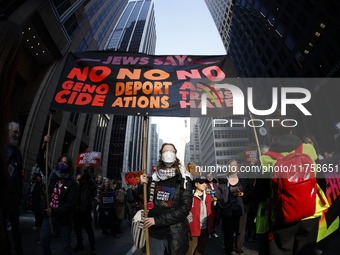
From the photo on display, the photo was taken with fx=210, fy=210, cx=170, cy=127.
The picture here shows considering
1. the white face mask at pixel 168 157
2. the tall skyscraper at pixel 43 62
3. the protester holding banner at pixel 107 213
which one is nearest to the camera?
the white face mask at pixel 168 157

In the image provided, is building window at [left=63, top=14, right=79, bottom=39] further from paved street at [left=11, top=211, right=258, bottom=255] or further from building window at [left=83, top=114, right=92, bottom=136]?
paved street at [left=11, top=211, right=258, bottom=255]

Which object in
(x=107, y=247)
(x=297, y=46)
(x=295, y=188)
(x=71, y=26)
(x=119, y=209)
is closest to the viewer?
(x=295, y=188)

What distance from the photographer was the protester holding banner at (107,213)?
308 inches

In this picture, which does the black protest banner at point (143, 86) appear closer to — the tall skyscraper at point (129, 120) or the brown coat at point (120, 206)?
the brown coat at point (120, 206)

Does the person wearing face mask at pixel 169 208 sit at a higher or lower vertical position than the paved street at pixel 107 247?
higher

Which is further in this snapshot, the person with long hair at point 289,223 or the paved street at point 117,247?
the paved street at point 117,247

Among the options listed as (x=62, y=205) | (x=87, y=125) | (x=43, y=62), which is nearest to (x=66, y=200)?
(x=62, y=205)

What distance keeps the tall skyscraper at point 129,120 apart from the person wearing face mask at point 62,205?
7671cm

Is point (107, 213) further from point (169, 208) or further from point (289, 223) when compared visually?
point (289, 223)

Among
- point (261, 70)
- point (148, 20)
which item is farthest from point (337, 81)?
point (148, 20)

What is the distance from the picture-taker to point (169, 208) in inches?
119

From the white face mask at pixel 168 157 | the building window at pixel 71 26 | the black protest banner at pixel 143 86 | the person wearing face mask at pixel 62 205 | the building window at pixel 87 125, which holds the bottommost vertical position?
the person wearing face mask at pixel 62 205

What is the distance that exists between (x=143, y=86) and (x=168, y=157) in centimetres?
147

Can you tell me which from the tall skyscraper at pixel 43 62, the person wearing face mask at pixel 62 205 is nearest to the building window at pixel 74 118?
the tall skyscraper at pixel 43 62
